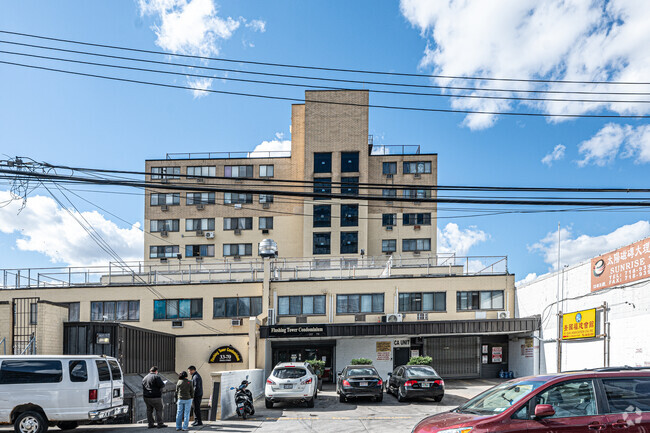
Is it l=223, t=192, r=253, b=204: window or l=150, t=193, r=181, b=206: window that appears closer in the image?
l=223, t=192, r=253, b=204: window

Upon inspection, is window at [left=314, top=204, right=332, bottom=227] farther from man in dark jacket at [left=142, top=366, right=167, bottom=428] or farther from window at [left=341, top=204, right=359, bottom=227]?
man in dark jacket at [left=142, top=366, right=167, bottom=428]

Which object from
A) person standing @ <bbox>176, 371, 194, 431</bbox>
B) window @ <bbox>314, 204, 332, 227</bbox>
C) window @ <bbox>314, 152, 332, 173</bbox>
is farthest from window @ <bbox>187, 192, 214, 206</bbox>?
person standing @ <bbox>176, 371, 194, 431</bbox>

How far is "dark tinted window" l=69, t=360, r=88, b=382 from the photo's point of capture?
13.4m

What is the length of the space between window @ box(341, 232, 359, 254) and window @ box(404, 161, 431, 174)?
312 inches

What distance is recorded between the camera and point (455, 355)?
34875 mm

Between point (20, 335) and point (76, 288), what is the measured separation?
593 inches

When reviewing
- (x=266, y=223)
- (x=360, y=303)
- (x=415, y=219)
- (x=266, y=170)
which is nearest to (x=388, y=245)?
(x=415, y=219)

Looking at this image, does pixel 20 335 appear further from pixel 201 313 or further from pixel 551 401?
pixel 551 401

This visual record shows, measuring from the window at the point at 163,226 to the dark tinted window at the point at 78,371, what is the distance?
136ft

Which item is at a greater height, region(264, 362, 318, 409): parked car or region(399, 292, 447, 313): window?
region(399, 292, 447, 313): window

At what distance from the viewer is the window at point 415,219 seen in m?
52.6

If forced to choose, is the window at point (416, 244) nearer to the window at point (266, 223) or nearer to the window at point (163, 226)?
the window at point (266, 223)

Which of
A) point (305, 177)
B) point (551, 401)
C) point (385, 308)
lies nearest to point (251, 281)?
point (385, 308)

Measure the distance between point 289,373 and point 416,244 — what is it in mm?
34421
